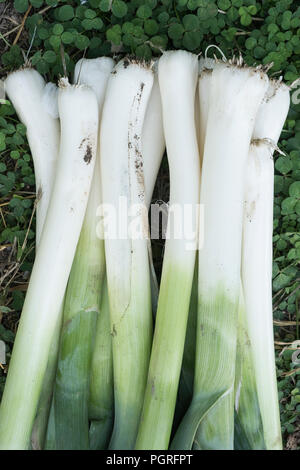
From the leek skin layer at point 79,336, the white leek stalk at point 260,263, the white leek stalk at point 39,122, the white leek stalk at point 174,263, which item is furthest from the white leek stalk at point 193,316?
the white leek stalk at point 39,122

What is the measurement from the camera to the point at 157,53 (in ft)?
5.38

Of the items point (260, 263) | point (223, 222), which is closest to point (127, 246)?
point (223, 222)

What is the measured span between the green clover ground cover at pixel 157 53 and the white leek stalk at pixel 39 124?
7 centimetres

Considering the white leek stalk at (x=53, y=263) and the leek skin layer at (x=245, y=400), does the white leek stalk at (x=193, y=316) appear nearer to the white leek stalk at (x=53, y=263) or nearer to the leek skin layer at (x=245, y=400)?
the leek skin layer at (x=245, y=400)

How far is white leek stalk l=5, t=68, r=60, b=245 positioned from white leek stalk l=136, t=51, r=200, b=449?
13.5 inches

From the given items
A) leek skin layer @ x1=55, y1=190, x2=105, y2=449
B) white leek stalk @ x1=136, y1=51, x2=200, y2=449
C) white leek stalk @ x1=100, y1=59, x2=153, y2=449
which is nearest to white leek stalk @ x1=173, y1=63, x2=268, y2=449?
white leek stalk @ x1=136, y1=51, x2=200, y2=449

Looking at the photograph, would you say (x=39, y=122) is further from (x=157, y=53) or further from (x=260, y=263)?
(x=260, y=263)

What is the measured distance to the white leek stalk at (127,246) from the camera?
141 cm

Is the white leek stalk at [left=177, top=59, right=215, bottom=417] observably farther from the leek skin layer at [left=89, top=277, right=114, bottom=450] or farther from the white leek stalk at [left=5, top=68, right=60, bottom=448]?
the white leek stalk at [left=5, top=68, right=60, bottom=448]

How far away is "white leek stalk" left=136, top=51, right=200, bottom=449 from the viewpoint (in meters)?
1.33

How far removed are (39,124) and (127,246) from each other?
454 mm
